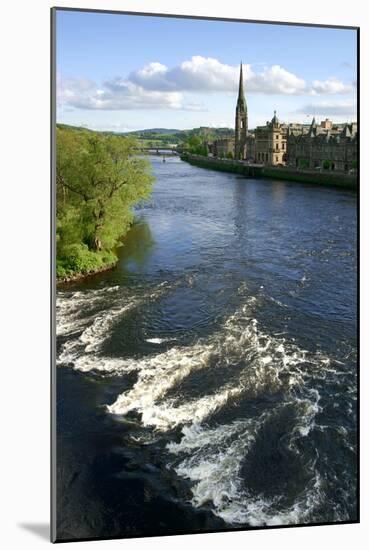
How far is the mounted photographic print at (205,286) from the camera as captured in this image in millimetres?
7172

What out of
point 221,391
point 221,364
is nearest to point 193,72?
point 221,364

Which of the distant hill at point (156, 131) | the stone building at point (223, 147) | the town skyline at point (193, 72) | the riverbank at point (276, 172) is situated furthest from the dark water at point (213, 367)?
the town skyline at point (193, 72)

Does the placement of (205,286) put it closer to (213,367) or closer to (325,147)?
(213,367)

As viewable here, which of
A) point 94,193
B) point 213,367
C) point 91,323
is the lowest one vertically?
point 213,367

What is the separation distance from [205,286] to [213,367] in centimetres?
110

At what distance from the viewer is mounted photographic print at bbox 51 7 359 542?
7.17 meters

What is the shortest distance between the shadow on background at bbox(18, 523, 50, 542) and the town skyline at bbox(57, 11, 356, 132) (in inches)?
157

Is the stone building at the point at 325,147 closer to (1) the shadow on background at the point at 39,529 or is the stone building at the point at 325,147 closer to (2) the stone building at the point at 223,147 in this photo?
(2) the stone building at the point at 223,147

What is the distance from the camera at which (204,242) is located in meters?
8.68

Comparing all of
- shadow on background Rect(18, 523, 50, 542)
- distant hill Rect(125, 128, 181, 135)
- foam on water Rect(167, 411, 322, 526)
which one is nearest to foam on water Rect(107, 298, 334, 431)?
foam on water Rect(167, 411, 322, 526)

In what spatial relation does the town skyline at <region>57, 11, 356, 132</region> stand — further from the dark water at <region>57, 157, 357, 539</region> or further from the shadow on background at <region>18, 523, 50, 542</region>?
the shadow on background at <region>18, 523, 50, 542</region>

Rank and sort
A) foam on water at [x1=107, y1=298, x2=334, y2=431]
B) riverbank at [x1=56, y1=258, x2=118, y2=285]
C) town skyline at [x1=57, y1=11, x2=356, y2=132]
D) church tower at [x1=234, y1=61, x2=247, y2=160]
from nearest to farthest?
town skyline at [x1=57, y1=11, x2=356, y2=132] → foam on water at [x1=107, y1=298, x2=334, y2=431] → church tower at [x1=234, y1=61, x2=247, y2=160] → riverbank at [x1=56, y1=258, x2=118, y2=285]

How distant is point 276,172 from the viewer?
10422mm

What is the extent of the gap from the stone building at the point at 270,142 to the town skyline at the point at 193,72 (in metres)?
0.14
